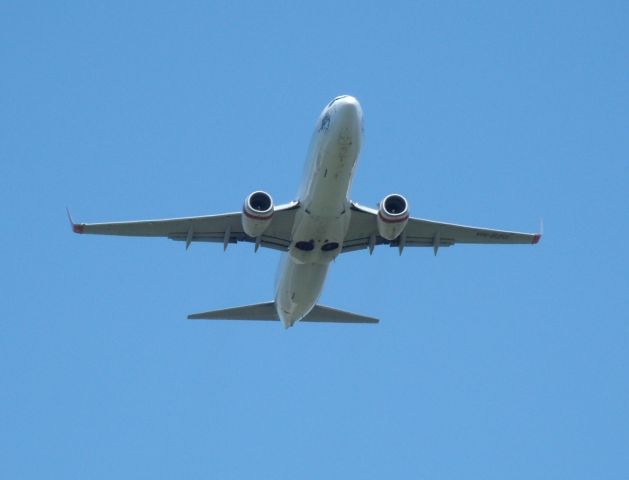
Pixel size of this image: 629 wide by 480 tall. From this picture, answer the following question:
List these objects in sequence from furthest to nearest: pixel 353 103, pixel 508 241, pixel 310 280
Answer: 1. pixel 508 241
2. pixel 310 280
3. pixel 353 103

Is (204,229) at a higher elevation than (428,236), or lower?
lower

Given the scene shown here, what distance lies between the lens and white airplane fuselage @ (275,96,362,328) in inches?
1400

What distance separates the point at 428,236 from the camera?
42.2 metres

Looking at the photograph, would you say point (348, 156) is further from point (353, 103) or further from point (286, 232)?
point (286, 232)

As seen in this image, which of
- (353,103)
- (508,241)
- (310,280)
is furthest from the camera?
(508,241)

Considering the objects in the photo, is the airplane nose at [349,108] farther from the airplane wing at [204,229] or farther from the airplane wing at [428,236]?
the airplane wing at [428,236]

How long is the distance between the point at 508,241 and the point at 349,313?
20.6 feet

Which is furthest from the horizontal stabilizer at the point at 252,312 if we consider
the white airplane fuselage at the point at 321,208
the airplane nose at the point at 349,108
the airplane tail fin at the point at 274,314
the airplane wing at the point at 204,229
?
the airplane nose at the point at 349,108

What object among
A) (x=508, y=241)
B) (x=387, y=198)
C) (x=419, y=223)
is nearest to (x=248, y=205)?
(x=387, y=198)

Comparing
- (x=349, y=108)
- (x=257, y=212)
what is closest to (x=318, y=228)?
(x=257, y=212)

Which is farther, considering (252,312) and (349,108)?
(252,312)

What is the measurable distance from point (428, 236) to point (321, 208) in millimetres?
6516

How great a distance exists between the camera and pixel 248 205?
3725 centimetres

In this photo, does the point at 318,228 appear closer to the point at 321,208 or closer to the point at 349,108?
the point at 321,208
